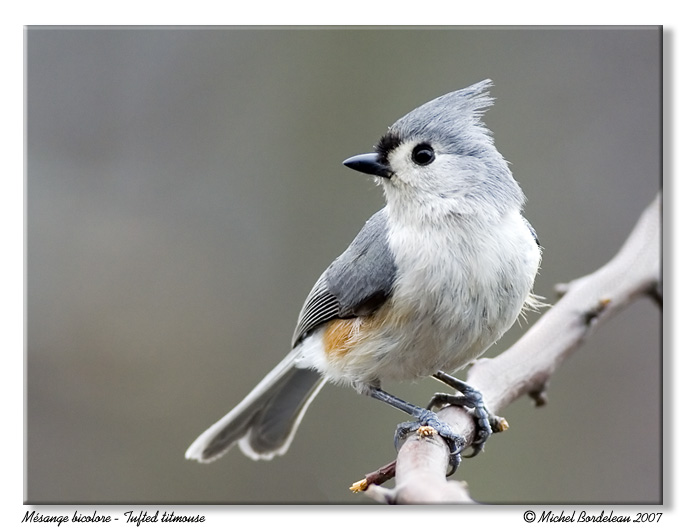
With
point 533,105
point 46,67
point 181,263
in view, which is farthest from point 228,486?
point 533,105

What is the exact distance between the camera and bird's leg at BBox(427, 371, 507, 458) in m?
1.77

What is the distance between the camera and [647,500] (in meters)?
1.92

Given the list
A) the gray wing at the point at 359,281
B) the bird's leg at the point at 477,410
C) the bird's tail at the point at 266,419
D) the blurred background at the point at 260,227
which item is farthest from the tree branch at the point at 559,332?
the bird's tail at the point at 266,419

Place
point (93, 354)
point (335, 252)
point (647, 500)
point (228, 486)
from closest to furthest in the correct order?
point (647, 500), point (228, 486), point (93, 354), point (335, 252)

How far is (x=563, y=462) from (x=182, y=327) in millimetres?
1371

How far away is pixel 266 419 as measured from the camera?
2.15 m

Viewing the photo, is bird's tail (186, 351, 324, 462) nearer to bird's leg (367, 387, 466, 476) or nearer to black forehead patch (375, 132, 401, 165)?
bird's leg (367, 387, 466, 476)

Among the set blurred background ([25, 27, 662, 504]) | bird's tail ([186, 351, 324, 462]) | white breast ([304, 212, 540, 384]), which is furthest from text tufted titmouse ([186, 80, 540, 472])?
bird's tail ([186, 351, 324, 462])

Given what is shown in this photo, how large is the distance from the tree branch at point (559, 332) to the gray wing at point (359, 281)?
336mm

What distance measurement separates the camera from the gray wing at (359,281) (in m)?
1.76

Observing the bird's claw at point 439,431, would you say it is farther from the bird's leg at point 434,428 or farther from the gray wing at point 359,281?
the gray wing at point 359,281

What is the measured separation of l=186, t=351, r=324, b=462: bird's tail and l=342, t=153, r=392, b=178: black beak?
2.24 ft

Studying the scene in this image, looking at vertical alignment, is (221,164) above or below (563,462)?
above

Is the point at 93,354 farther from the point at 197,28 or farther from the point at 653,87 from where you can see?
the point at 653,87
